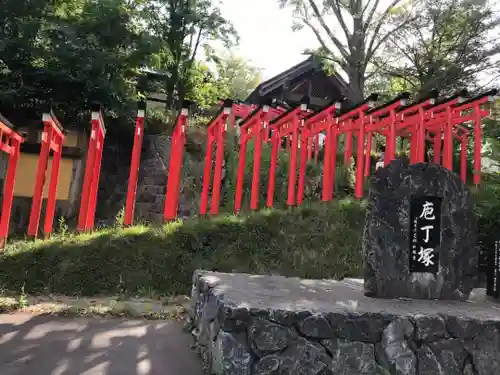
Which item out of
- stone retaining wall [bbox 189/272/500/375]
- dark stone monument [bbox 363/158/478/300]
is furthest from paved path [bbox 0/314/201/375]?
dark stone monument [bbox 363/158/478/300]

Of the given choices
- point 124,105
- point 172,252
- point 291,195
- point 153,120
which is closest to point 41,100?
point 124,105

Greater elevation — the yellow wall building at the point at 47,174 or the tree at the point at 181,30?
the tree at the point at 181,30

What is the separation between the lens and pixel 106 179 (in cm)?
1277

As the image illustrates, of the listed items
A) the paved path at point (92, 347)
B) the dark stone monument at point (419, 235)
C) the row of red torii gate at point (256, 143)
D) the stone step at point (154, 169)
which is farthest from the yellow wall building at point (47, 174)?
the dark stone monument at point (419, 235)

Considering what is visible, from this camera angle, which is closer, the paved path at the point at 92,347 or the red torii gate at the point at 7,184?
the paved path at the point at 92,347

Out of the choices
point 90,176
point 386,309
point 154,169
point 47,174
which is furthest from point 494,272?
point 47,174

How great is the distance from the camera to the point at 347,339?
11.7 ft

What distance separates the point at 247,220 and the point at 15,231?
23.3 feet

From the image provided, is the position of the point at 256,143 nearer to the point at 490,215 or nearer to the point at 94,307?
the point at 94,307

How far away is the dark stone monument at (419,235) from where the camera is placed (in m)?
4.49

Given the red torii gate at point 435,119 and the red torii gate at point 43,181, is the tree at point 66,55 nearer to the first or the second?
the red torii gate at point 43,181

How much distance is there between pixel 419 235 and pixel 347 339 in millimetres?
1586

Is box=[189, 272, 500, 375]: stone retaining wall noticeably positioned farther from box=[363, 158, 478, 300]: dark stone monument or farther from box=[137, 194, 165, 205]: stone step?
box=[137, 194, 165, 205]: stone step

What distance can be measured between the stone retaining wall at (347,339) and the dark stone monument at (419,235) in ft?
2.07
